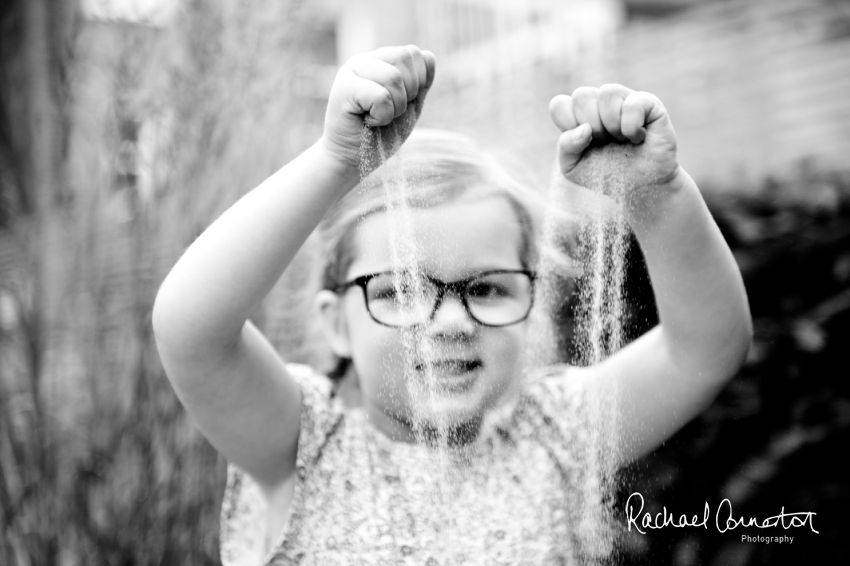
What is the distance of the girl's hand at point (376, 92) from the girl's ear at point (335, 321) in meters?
0.40

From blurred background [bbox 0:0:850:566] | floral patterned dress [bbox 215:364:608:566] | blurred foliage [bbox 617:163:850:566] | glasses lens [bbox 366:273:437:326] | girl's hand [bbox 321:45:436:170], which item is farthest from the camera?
blurred background [bbox 0:0:850:566]

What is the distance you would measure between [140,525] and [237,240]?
1125mm

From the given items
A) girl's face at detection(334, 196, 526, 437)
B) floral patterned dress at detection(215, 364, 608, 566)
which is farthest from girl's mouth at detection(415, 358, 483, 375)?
floral patterned dress at detection(215, 364, 608, 566)

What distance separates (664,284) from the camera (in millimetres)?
974

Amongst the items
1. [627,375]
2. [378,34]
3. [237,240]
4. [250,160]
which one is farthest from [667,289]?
[378,34]

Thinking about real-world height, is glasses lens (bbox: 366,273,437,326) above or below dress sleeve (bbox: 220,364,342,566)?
above

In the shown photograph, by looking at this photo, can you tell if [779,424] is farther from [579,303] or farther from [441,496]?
[441,496]

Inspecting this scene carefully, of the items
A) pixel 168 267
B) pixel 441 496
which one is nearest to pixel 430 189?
pixel 441 496

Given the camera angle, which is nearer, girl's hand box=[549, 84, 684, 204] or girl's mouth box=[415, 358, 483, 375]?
girl's hand box=[549, 84, 684, 204]

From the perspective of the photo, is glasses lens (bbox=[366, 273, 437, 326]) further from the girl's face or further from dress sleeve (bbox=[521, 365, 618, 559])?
dress sleeve (bbox=[521, 365, 618, 559])

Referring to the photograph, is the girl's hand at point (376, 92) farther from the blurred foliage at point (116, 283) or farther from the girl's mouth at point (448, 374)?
the blurred foliage at point (116, 283)

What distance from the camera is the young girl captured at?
0.88 metres

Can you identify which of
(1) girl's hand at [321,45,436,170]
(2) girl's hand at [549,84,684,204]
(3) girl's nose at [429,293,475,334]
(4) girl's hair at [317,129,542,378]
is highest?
(1) girl's hand at [321,45,436,170]

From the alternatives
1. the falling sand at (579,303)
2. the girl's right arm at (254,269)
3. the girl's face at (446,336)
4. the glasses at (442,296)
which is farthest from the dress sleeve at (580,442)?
the girl's right arm at (254,269)
